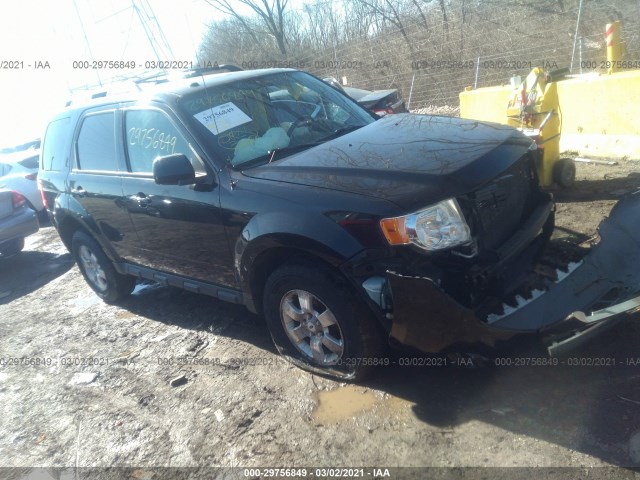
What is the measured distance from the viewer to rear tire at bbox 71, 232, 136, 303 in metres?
5.49

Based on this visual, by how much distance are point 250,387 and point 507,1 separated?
13.1 metres

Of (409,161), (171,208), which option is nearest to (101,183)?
(171,208)

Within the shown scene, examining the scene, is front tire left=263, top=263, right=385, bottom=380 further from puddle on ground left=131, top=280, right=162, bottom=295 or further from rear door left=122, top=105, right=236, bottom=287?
puddle on ground left=131, top=280, right=162, bottom=295

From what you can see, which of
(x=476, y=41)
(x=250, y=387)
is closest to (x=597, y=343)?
(x=250, y=387)

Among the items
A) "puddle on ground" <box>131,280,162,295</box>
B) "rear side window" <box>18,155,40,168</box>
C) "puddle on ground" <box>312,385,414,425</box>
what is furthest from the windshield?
"rear side window" <box>18,155,40,168</box>

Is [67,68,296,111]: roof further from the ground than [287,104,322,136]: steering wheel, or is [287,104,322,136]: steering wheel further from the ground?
[67,68,296,111]: roof

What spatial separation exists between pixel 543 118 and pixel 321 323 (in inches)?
153

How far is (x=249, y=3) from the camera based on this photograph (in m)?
22.6

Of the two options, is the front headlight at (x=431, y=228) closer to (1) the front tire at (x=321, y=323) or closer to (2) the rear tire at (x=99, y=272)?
(1) the front tire at (x=321, y=323)

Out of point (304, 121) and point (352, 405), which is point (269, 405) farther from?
point (304, 121)

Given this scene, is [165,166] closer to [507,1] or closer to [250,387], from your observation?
[250,387]

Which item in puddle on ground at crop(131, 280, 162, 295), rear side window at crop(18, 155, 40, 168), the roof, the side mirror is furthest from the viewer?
rear side window at crop(18, 155, 40, 168)

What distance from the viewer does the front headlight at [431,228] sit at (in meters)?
2.78

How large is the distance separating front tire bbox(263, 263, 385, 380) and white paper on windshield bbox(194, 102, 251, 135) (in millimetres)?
1198
